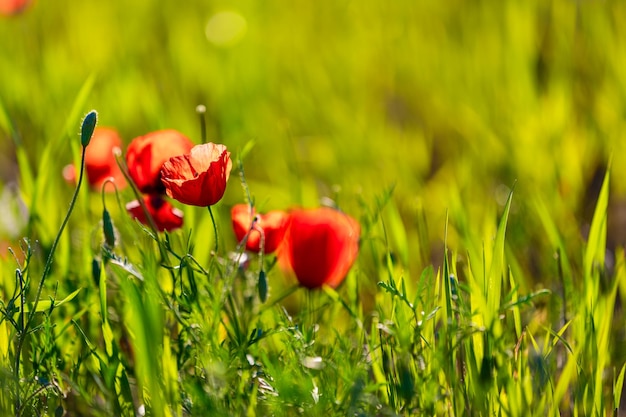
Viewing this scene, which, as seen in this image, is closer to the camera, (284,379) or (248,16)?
(284,379)

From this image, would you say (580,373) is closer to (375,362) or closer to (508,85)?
(375,362)

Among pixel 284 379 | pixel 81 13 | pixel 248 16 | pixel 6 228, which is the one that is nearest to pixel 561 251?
pixel 284 379

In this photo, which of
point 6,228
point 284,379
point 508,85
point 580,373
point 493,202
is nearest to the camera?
point 284,379

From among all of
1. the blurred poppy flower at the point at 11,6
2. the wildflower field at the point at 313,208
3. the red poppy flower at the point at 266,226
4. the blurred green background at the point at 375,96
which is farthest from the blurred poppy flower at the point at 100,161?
the blurred poppy flower at the point at 11,6

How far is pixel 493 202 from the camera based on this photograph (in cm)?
140

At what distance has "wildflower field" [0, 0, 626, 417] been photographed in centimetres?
79

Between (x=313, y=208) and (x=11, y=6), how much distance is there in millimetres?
1114

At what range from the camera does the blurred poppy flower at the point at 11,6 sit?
1983 millimetres

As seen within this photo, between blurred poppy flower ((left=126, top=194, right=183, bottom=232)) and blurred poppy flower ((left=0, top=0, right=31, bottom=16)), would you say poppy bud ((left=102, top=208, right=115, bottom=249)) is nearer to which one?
blurred poppy flower ((left=126, top=194, right=183, bottom=232))

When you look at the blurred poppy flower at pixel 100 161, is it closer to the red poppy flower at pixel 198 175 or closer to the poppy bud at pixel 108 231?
the poppy bud at pixel 108 231

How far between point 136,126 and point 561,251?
1128 millimetres

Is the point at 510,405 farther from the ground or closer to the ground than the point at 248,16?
closer to the ground

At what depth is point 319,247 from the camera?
92cm

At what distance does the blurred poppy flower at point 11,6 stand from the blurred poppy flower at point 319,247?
1.34m
